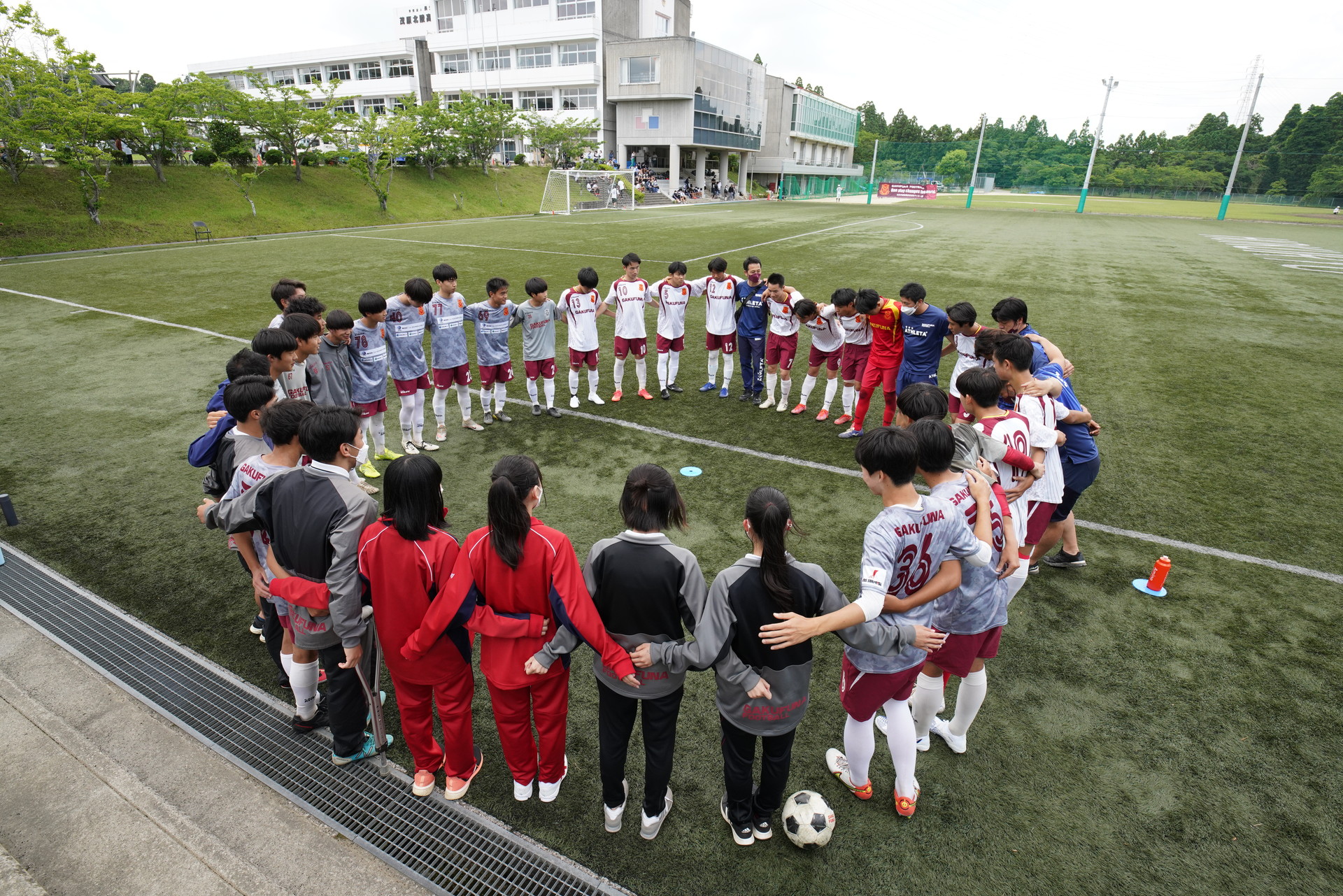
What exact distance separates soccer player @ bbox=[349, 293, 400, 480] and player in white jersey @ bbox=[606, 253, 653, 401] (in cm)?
319

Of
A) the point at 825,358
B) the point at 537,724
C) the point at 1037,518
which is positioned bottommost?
the point at 537,724

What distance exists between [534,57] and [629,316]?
2523 inches

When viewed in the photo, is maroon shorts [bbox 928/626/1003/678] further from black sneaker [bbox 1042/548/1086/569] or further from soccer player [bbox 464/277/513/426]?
soccer player [bbox 464/277/513/426]

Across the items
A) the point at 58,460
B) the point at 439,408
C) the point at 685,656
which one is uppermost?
the point at 685,656

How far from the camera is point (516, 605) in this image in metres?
2.78

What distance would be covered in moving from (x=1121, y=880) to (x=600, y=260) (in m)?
19.4

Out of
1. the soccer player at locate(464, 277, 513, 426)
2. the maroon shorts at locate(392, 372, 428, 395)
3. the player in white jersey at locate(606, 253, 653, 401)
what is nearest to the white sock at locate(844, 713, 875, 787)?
the maroon shorts at locate(392, 372, 428, 395)

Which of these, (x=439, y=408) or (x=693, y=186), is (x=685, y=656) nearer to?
(x=439, y=408)

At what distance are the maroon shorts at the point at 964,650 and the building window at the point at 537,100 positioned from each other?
6811cm

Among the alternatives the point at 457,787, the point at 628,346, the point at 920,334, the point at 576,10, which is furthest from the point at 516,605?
the point at 576,10

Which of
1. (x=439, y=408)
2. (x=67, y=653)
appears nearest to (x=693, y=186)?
(x=439, y=408)

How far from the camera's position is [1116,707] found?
13.0ft

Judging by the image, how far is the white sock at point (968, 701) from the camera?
3404 millimetres

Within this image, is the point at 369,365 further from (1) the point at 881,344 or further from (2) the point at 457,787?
(1) the point at 881,344
